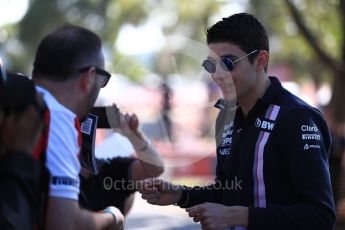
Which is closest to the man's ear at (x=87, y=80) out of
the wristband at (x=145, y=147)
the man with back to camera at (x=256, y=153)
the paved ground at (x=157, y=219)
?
the man with back to camera at (x=256, y=153)

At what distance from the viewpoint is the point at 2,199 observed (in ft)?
6.56

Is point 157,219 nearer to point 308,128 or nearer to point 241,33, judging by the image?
point 241,33

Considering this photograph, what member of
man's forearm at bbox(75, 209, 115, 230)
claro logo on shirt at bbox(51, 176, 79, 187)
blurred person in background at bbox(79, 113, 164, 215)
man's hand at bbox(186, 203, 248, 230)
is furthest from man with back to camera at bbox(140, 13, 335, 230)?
claro logo on shirt at bbox(51, 176, 79, 187)

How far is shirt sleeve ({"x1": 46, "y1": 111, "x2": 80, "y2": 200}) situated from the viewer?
2.22m

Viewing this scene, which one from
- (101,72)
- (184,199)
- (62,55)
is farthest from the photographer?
(184,199)

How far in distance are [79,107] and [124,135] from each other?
1522mm

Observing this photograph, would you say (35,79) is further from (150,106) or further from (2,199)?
(150,106)

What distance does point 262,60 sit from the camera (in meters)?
3.13

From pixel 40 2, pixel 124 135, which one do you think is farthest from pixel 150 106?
pixel 40 2

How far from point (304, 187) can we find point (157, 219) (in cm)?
918

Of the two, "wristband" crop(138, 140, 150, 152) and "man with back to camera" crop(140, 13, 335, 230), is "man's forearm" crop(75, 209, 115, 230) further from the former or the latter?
"wristband" crop(138, 140, 150, 152)

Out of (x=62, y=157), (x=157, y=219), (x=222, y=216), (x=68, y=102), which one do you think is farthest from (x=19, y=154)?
(x=157, y=219)

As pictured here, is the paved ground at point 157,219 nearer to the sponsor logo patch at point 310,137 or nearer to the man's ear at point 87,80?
the sponsor logo patch at point 310,137

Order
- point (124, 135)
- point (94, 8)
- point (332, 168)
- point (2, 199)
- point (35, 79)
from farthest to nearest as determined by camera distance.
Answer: point (94, 8) < point (332, 168) < point (124, 135) < point (35, 79) < point (2, 199)
